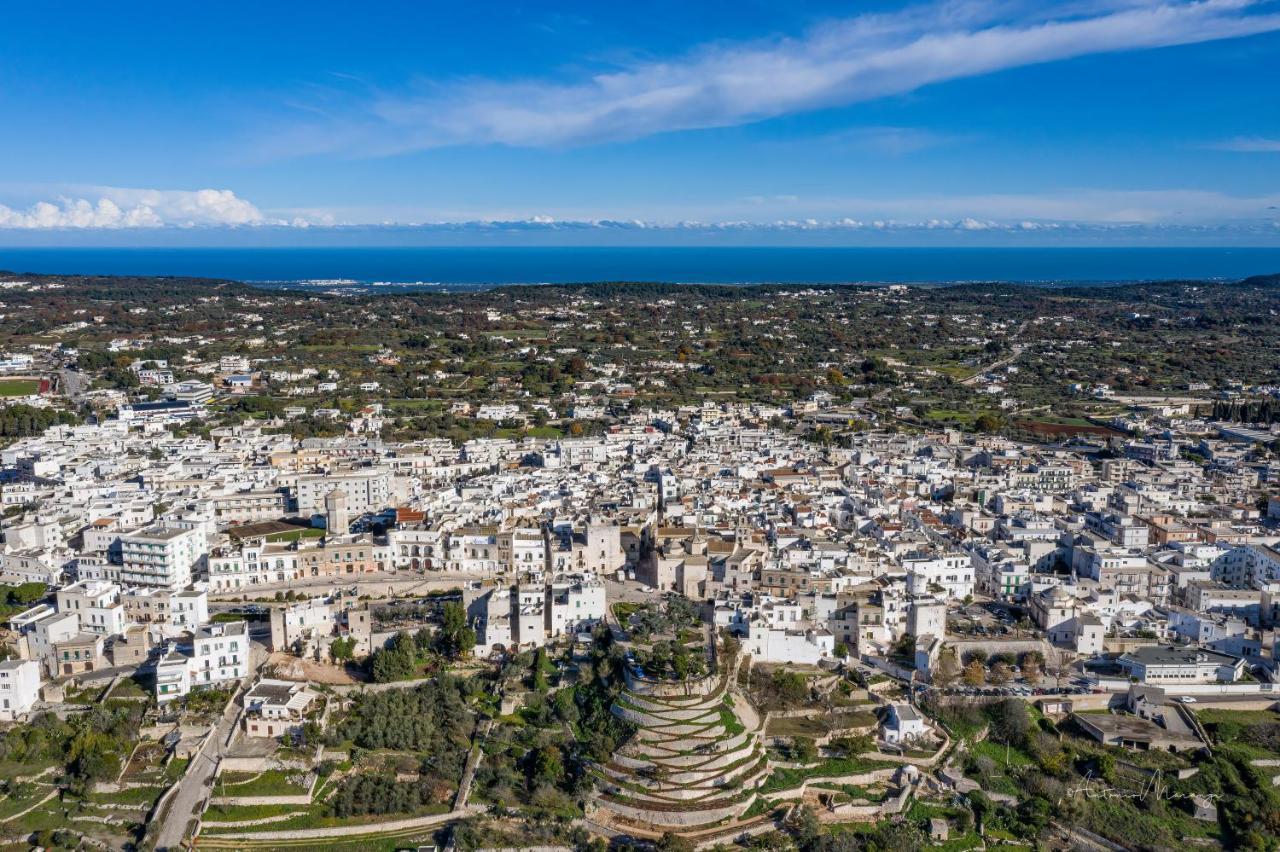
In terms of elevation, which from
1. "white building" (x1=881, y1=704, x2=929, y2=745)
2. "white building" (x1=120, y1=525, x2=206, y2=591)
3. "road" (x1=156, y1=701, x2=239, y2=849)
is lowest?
"road" (x1=156, y1=701, x2=239, y2=849)

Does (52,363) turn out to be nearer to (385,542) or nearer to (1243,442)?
(385,542)

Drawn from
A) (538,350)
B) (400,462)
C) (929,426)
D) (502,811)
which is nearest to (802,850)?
(502,811)

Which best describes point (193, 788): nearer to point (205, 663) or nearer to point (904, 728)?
point (205, 663)

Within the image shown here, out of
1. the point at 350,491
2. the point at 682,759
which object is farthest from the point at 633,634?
the point at 350,491

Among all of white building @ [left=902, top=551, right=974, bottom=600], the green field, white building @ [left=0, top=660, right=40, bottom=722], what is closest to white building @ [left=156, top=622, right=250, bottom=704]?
white building @ [left=0, top=660, right=40, bottom=722]

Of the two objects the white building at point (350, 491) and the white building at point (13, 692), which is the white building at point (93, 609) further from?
the white building at point (350, 491)

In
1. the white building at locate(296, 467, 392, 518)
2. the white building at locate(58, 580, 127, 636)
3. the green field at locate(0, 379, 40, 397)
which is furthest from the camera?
the green field at locate(0, 379, 40, 397)

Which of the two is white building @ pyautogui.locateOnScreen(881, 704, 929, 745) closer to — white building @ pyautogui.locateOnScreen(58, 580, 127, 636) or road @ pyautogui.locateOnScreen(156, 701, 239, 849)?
road @ pyautogui.locateOnScreen(156, 701, 239, 849)

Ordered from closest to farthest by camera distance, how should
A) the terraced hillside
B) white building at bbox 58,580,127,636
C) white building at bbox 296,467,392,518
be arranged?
1. the terraced hillside
2. white building at bbox 58,580,127,636
3. white building at bbox 296,467,392,518
